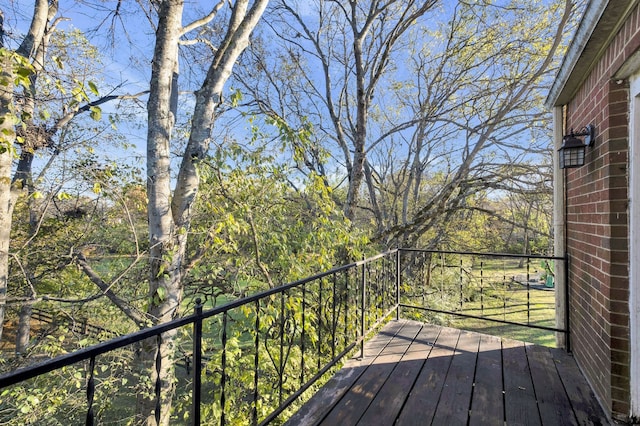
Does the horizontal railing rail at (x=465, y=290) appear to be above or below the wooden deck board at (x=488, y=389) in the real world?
below

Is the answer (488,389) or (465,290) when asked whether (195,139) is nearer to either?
(488,389)

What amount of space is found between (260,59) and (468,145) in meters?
5.56

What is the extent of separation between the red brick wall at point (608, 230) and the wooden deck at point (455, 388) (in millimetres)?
222

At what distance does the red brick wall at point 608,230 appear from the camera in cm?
164

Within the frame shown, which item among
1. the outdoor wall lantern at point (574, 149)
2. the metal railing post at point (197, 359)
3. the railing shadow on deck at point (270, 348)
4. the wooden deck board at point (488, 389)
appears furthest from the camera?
the railing shadow on deck at point (270, 348)

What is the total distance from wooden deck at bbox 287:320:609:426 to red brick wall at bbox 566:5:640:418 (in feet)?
0.73

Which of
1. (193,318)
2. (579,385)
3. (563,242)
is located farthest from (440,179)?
(193,318)

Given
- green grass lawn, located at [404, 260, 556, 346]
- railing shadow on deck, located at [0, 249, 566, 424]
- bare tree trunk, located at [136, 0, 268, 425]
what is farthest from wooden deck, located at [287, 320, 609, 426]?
green grass lawn, located at [404, 260, 556, 346]

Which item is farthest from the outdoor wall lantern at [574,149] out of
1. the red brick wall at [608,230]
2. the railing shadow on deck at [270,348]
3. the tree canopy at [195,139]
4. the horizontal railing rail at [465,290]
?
the horizontal railing rail at [465,290]

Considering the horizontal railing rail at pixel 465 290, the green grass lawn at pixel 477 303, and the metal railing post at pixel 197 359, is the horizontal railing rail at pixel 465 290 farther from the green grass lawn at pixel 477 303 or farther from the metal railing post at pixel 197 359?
the metal railing post at pixel 197 359

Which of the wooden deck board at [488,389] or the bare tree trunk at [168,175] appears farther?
the bare tree trunk at [168,175]

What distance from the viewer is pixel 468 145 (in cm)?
780

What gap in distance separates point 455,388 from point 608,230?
131 cm

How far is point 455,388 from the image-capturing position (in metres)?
2.05
